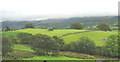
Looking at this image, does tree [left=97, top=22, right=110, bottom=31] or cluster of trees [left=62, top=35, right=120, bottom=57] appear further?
tree [left=97, top=22, right=110, bottom=31]

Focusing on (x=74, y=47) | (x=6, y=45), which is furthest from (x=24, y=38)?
(x=6, y=45)

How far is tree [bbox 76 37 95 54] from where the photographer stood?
4809 centimetres

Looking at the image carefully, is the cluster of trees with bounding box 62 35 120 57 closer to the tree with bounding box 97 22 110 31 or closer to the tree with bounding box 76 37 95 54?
the tree with bounding box 76 37 95 54

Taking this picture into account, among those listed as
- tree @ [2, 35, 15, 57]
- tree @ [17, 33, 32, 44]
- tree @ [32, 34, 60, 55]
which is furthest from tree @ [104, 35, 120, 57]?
tree @ [2, 35, 15, 57]

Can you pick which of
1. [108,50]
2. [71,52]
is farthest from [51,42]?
[108,50]

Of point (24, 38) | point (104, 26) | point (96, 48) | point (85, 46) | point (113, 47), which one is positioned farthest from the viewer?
point (104, 26)

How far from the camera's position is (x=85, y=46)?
1914 inches

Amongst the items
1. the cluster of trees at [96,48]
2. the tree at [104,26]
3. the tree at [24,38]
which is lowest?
the cluster of trees at [96,48]

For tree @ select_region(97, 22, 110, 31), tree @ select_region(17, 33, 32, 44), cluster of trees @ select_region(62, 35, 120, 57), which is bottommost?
cluster of trees @ select_region(62, 35, 120, 57)

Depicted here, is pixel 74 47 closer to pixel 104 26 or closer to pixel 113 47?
pixel 113 47

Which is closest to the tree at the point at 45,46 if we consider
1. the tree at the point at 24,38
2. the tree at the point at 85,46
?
the tree at the point at 85,46

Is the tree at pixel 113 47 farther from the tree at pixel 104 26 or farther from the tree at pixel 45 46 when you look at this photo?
the tree at pixel 104 26

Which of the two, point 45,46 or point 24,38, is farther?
point 24,38

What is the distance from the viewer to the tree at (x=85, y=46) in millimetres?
48094
